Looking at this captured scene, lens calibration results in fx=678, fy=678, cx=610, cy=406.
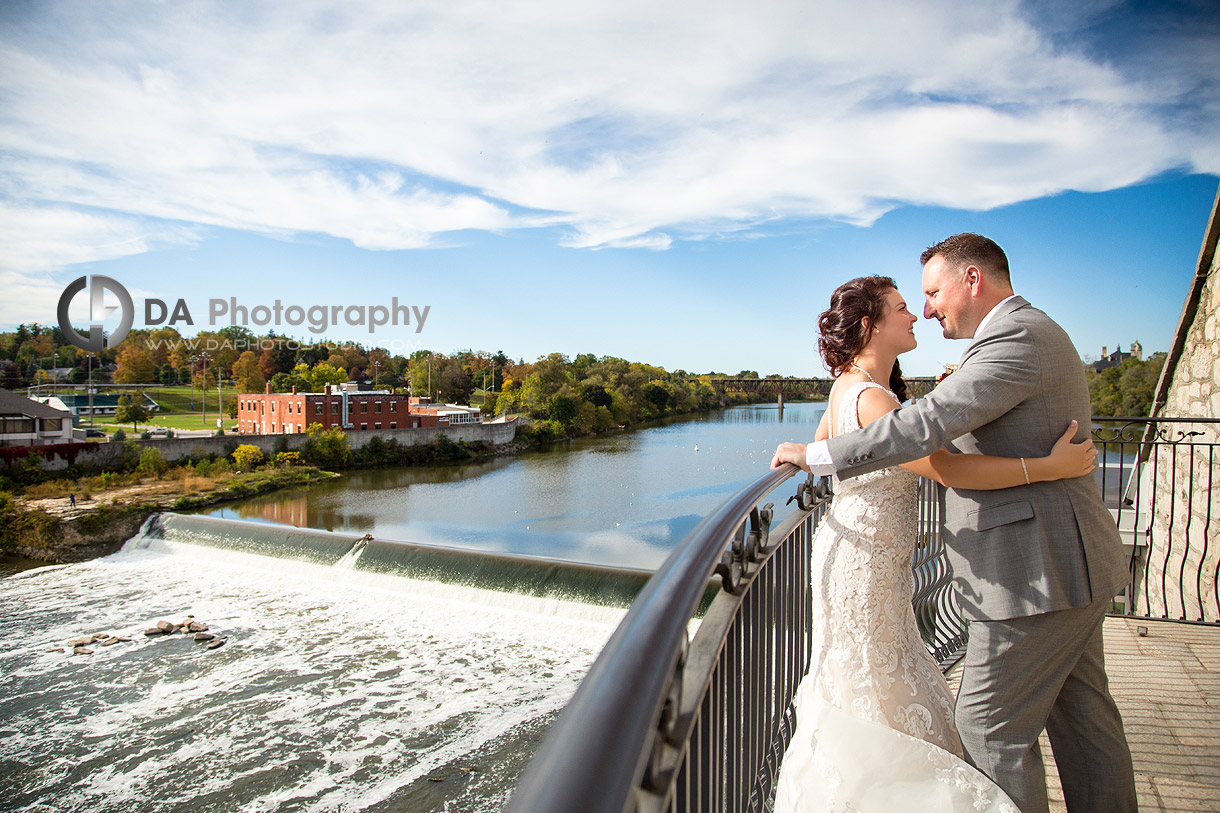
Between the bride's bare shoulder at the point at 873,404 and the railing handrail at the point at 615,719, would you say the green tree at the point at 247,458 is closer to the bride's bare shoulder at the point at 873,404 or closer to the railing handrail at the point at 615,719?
the bride's bare shoulder at the point at 873,404

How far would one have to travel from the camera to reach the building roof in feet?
118

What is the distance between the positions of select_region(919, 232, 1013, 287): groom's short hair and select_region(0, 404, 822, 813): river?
7877mm

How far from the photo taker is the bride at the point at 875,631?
158 cm

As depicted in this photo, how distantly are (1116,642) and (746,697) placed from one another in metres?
3.18

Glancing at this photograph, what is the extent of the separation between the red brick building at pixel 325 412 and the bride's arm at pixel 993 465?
43.5 metres

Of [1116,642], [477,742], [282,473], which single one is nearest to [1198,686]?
[1116,642]

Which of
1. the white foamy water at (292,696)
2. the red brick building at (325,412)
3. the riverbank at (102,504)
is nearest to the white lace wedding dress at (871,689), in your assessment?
the white foamy water at (292,696)

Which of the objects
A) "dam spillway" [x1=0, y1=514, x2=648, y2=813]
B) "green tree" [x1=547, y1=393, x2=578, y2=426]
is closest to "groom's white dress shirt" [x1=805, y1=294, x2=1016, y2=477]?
"dam spillway" [x1=0, y1=514, x2=648, y2=813]

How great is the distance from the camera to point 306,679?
10430 mm

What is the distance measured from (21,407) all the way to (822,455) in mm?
47565

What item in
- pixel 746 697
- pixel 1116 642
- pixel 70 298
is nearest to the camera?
pixel 746 697

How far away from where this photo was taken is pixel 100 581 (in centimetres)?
1588

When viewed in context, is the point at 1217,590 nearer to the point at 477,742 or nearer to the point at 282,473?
the point at 477,742

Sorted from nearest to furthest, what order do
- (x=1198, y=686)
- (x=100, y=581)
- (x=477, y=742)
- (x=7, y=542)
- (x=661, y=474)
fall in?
(x=1198, y=686), (x=477, y=742), (x=100, y=581), (x=7, y=542), (x=661, y=474)
